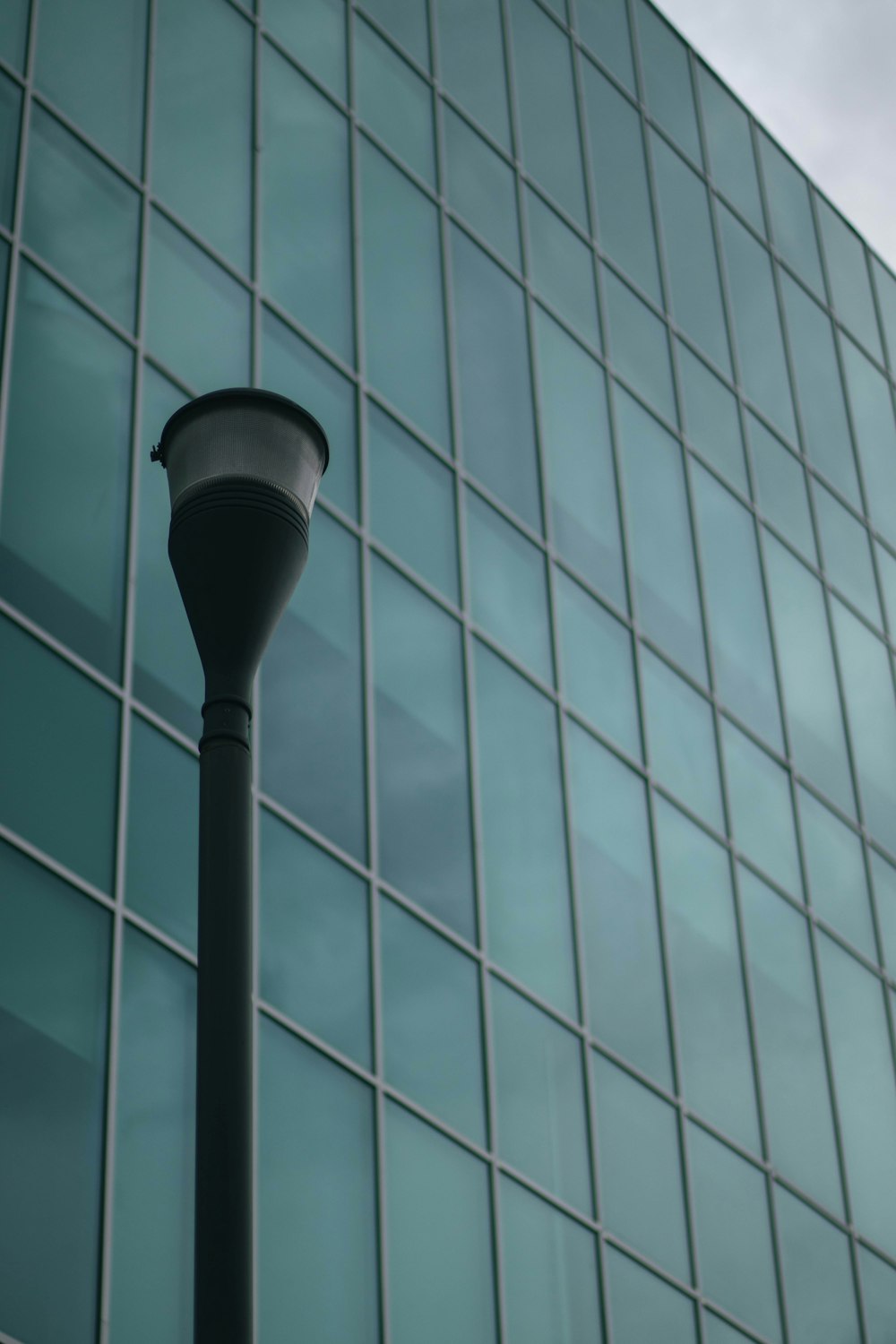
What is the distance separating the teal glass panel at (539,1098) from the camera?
1480 centimetres

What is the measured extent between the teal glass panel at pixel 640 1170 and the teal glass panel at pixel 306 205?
22.5 ft

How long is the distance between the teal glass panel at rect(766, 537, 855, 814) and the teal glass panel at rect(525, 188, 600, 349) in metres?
3.65

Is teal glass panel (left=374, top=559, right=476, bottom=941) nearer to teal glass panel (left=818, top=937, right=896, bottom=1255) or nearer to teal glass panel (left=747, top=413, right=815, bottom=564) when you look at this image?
teal glass panel (left=818, top=937, right=896, bottom=1255)

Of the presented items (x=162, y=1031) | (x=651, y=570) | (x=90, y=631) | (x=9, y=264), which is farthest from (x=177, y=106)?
(x=162, y=1031)

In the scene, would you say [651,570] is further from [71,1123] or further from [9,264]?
[71,1123]

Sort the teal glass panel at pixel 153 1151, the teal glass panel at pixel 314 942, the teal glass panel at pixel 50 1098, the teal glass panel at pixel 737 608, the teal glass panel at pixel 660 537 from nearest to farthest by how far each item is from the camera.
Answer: the teal glass panel at pixel 50 1098 < the teal glass panel at pixel 153 1151 < the teal glass panel at pixel 314 942 < the teal glass panel at pixel 660 537 < the teal glass panel at pixel 737 608

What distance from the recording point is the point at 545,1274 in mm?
14508

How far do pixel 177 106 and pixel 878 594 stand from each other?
1195 centimetres

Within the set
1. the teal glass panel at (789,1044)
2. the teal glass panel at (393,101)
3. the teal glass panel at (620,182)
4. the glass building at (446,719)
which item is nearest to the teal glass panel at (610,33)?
the glass building at (446,719)

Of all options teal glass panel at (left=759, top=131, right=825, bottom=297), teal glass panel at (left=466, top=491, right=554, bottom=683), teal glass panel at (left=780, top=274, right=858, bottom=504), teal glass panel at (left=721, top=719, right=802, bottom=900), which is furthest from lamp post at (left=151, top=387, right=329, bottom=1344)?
teal glass panel at (left=759, top=131, right=825, bottom=297)

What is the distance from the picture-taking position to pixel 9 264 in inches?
555

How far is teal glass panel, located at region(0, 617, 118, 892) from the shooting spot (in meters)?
12.1

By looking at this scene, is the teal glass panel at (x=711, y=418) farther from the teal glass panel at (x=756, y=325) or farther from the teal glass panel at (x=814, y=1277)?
the teal glass panel at (x=814, y=1277)

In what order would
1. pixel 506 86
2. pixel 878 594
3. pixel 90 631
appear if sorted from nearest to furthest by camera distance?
pixel 90 631 → pixel 506 86 → pixel 878 594
